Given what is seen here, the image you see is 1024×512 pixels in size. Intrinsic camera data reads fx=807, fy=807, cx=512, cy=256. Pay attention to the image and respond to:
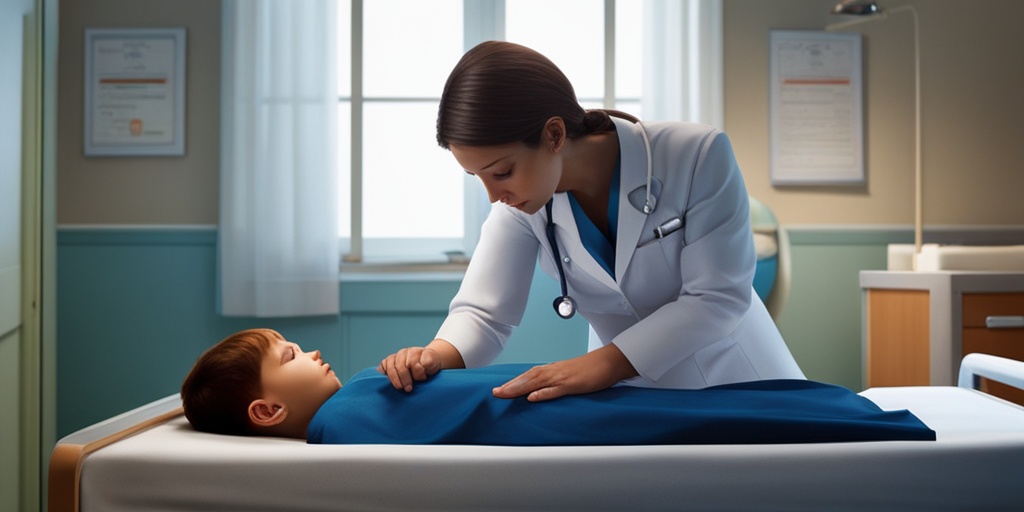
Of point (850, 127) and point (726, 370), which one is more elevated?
point (850, 127)

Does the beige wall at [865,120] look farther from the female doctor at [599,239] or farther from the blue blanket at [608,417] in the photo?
the blue blanket at [608,417]

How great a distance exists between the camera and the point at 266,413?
1242mm

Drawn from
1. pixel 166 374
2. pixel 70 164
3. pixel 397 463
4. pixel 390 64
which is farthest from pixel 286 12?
pixel 397 463

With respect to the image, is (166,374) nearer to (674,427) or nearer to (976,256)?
(674,427)

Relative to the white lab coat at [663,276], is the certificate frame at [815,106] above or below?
above

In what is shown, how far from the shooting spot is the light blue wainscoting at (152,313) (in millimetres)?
3279

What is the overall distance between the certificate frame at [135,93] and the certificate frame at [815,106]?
2.46 meters

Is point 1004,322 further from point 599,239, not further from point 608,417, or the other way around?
point 608,417

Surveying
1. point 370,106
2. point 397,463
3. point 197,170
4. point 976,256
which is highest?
point 370,106

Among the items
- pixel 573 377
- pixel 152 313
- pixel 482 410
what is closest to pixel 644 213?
pixel 573 377

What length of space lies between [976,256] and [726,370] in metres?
1.87

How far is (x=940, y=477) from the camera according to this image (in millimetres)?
972

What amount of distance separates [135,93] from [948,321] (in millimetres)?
3155

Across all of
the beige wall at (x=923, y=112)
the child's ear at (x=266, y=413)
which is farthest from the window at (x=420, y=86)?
the child's ear at (x=266, y=413)
